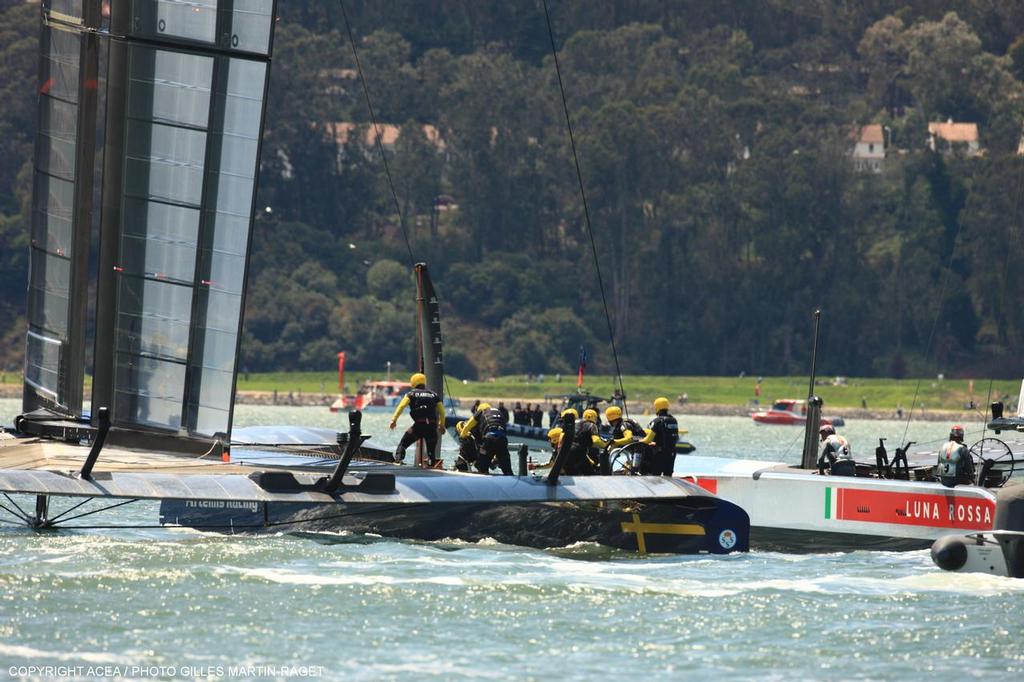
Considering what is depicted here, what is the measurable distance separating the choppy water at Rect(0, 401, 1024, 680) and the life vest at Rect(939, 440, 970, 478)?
1.74 meters

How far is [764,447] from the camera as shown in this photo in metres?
67.8

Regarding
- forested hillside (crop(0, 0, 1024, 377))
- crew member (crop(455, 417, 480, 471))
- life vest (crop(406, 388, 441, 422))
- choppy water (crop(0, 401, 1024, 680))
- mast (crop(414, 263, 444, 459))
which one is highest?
forested hillside (crop(0, 0, 1024, 377))

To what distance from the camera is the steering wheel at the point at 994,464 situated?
2154 cm

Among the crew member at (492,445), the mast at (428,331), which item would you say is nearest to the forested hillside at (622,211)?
the mast at (428,331)

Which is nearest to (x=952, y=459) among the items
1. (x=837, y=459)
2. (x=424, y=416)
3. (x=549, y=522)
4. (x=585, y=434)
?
(x=837, y=459)

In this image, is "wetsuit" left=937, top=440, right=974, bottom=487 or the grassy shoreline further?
the grassy shoreline

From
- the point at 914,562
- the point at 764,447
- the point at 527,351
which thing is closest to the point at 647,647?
the point at 914,562

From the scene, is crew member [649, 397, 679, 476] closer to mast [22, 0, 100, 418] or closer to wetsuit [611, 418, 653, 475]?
wetsuit [611, 418, 653, 475]

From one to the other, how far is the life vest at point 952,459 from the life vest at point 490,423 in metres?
5.04

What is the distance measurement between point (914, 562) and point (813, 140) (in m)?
126

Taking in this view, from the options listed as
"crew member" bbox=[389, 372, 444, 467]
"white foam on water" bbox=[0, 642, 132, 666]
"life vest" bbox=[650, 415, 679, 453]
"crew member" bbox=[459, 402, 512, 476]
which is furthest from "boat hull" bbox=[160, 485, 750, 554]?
"white foam on water" bbox=[0, 642, 132, 666]

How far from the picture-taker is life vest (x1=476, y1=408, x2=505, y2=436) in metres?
20.1

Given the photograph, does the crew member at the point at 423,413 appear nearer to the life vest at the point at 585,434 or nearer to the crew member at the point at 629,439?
the life vest at the point at 585,434

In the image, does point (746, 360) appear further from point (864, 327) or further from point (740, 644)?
point (740, 644)
